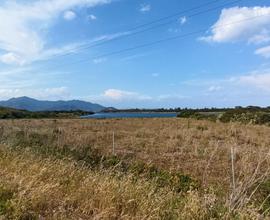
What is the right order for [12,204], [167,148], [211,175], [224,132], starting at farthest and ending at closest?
1. [224,132]
2. [167,148]
3. [211,175]
4. [12,204]

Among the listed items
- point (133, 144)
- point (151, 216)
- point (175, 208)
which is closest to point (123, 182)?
point (175, 208)

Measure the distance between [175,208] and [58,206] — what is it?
1591 mm

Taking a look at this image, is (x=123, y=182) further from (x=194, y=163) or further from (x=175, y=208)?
(x=194, y=163)

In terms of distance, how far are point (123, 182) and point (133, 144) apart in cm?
1578

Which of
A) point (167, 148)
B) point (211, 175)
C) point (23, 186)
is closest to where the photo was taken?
point (23, 186)

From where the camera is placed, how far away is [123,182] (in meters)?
6.31

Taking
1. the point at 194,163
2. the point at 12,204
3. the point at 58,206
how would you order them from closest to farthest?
the point at 12,204
the point at 58,206
the point at 194,163

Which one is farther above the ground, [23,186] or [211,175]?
[23,186]

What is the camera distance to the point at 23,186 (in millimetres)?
5633

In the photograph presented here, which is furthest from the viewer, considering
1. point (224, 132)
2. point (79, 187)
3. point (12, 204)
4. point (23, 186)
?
point (224, 132)

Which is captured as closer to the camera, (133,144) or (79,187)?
(79,187)

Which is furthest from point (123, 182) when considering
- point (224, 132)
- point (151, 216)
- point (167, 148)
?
point (224, 132)

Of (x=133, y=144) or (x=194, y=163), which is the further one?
(x=133, y=144)

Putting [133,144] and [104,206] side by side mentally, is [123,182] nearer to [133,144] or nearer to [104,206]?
[104,206]
